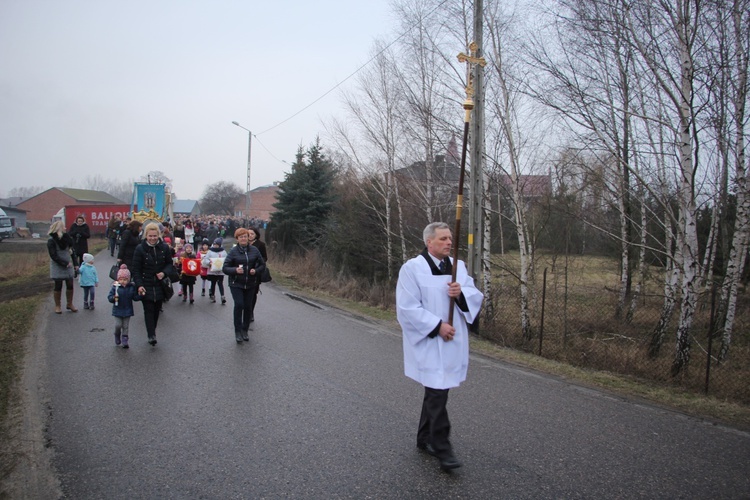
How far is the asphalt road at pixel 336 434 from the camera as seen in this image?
359cm

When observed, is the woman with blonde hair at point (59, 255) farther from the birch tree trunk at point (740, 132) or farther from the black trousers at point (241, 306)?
the birch tree trunk at point (740, 132)

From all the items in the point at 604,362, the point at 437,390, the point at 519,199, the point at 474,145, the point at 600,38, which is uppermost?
the point at 600,38

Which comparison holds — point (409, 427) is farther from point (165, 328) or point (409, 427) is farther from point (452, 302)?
point (165, 328)

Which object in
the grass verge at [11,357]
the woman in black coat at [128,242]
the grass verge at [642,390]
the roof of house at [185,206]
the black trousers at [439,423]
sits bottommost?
the grass verge at [11,357]

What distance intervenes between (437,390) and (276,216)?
24.6 metres

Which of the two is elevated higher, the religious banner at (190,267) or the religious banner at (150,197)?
the religious banner at (150,197)

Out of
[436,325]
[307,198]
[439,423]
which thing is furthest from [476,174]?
[307,198]

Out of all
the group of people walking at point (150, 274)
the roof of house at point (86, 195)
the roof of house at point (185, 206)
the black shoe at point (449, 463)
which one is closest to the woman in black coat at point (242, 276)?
the group of people walking at point (150, 274)

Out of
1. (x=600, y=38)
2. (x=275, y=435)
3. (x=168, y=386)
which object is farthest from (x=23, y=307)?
(x=600, y=38)

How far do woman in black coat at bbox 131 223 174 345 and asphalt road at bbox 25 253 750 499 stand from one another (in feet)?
1.90

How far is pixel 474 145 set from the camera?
1001 centimetres

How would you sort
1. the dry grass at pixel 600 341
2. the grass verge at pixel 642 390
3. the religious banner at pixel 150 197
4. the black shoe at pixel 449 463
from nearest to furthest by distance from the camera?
the black shoe at pixel 449 463 < the grass verge at pixel 642 390 < the dry grass at pixel 600 341 < the religious banner at pixel 150 197

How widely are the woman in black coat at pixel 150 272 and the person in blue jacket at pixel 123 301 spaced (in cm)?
14

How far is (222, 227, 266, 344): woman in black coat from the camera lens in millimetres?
8008
